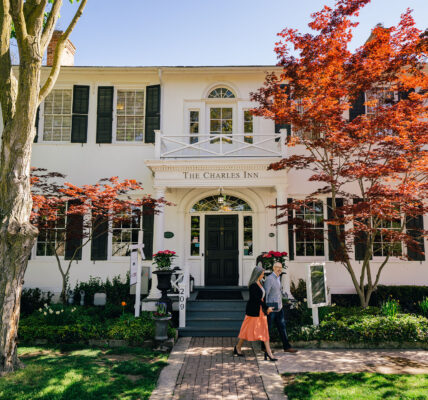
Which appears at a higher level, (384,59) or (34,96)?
(384,59)

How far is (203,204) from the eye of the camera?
12.4 m

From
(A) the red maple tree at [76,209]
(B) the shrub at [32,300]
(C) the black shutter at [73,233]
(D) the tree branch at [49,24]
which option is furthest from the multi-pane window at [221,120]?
(B) the shrub at [32,300]

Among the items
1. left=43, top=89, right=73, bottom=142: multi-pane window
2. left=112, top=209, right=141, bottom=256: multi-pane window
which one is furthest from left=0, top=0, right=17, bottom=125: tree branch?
left=43, top=89, right=73, bottom=142: multi-pane window

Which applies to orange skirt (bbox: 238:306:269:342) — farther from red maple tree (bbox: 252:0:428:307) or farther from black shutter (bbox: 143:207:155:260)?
black shutter (bbox: 143:207:155:260)

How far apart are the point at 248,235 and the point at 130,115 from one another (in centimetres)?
594

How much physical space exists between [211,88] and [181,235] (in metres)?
5.32

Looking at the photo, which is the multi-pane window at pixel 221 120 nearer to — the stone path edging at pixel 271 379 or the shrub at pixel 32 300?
the shrub at pixel 32 300

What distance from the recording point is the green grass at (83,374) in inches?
193

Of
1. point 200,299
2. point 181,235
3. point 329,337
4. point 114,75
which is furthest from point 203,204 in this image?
point 329,337

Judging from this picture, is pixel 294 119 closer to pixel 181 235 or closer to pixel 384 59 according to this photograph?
pixel 384 59

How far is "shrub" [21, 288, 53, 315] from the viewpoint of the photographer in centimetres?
1052

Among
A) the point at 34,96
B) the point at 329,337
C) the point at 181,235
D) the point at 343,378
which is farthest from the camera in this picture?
the point at 181,235

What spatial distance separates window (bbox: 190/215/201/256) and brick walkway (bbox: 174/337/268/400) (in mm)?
4568

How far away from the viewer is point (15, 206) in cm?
577
